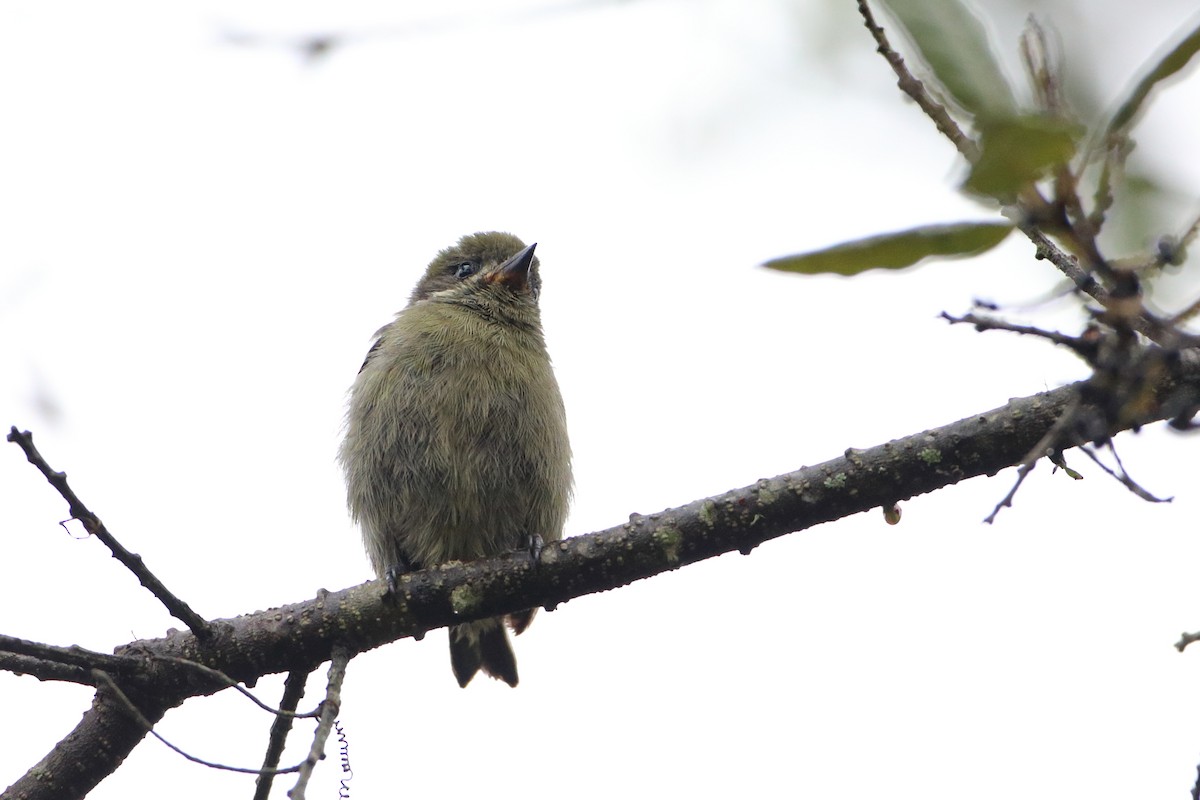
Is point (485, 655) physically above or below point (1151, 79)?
above

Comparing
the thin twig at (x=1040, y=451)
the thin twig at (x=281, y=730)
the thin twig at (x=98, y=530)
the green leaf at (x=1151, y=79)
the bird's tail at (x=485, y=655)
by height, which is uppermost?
the bird's tail at (x=485, y=655)

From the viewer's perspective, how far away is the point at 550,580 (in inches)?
147

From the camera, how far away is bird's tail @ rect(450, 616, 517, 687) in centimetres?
539

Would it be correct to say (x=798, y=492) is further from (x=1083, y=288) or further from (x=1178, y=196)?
(x=1178, y=196)

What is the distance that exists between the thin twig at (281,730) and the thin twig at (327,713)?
10 centimetres

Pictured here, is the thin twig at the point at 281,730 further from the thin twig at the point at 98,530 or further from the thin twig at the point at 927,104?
the thin twig at the point at 927,104

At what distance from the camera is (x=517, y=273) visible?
5.98 meters

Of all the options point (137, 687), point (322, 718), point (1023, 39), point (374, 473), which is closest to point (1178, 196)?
point (1023, 39)

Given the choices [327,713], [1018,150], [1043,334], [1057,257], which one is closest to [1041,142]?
[1018,150]

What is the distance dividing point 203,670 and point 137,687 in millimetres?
513

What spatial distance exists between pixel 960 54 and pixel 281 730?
9.31 feet

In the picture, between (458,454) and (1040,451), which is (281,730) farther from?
(1040,451)

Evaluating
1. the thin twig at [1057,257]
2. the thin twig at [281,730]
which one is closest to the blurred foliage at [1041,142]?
the thin twig at [1057,257]

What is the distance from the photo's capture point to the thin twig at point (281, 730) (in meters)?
3.31
